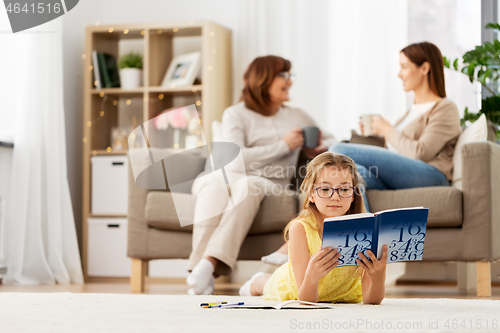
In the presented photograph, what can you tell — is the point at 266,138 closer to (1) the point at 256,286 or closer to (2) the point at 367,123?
(2) the point at 367,123

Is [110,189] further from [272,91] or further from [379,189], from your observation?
[379,189]

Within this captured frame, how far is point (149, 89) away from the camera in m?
3.41

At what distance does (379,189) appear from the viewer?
2172 millimetres

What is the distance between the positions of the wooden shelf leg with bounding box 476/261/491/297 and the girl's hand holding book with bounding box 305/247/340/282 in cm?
98

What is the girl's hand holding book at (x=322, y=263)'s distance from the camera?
1.23 meters

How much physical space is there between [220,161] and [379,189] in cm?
66

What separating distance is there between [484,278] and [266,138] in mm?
1095

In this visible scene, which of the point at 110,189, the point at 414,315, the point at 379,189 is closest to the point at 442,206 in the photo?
the point at 379,189

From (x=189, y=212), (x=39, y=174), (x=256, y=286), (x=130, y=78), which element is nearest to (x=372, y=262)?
(x=256, y=286)

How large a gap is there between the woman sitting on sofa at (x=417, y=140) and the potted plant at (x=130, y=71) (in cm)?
162

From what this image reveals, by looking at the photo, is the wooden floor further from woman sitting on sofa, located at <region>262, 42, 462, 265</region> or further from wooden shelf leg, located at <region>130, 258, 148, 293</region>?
woman sitting on sofa, located at <region>262, 42, 462, 265</region>

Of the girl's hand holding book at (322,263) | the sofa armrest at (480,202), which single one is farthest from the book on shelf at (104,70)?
the girl's hand holding book at (322,263)

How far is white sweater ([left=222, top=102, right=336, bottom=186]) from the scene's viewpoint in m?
2.50

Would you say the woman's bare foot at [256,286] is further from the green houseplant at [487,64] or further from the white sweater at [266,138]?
the green houseplant at [487,64]
